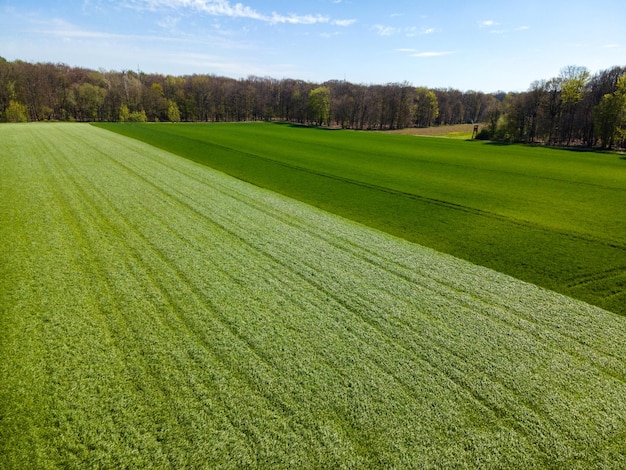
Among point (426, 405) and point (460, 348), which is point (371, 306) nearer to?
point (460, 348)

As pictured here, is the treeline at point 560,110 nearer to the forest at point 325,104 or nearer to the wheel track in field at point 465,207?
the forest at point 325,104

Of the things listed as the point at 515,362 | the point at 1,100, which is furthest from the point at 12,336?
the point at 1,100

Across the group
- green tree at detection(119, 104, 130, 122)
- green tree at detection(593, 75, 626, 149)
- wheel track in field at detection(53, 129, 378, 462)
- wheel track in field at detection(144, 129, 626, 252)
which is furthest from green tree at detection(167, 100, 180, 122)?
wheel track in field at detection(53, 129, 378, 462)

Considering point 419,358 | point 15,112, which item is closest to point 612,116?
point 419,358

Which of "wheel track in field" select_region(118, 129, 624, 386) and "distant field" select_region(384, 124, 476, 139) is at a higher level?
"distant field" select_region(384, 124, 476, 139)

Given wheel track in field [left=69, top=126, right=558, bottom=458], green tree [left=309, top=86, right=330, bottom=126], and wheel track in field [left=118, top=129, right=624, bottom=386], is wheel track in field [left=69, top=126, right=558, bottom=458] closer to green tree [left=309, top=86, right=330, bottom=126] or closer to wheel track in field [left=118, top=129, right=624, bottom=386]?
wheel track in field [left=118, top=129, right=624, bottom=386]

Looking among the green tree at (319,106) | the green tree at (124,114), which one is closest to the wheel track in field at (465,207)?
the green tree at (319,106)
